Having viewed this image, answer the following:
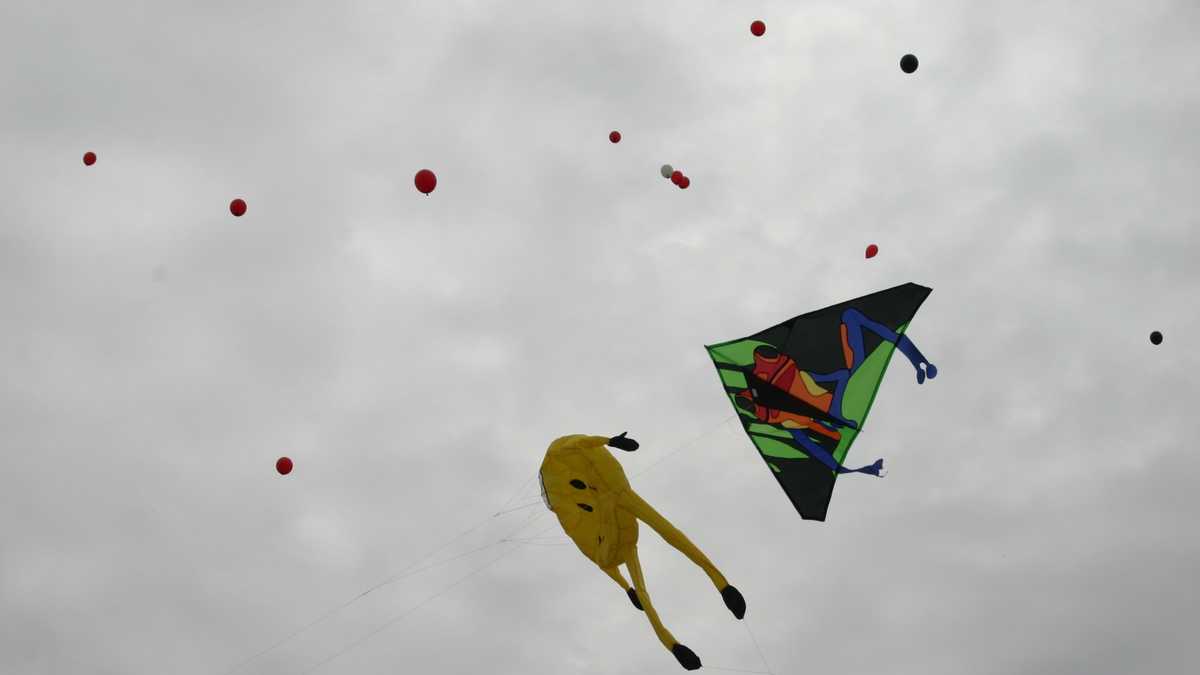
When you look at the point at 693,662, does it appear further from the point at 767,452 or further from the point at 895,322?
the point at 895,322

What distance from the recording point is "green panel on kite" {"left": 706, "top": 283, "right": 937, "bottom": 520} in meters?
18.0

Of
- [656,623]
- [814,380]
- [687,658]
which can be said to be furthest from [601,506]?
[814,380]

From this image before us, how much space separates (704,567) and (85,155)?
9971 mm

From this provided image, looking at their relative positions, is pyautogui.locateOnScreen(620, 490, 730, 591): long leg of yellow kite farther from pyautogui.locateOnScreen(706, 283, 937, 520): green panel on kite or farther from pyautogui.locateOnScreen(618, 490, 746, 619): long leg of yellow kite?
pyautogui.locateOnScreen(706, 283, 937, 520): green panel on kite

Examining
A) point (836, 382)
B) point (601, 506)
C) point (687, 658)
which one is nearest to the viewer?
point (687, 658)

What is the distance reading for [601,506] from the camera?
17.4 meters

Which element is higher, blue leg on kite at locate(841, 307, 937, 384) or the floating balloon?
the floating balloon

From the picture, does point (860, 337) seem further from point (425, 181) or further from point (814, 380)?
point (425, 181)

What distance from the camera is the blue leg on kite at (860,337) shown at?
18094mm

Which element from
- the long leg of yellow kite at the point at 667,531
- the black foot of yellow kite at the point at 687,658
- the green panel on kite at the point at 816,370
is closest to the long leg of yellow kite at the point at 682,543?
the long leg of yellow kite at the point at 667,531

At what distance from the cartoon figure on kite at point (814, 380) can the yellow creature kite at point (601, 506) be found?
2.01 meters

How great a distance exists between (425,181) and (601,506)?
4602mm

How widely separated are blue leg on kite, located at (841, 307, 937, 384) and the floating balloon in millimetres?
5398

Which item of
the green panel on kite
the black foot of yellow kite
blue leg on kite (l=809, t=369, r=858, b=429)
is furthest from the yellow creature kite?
blue leg on kite (l=809, t=369, r=858, b=429)
